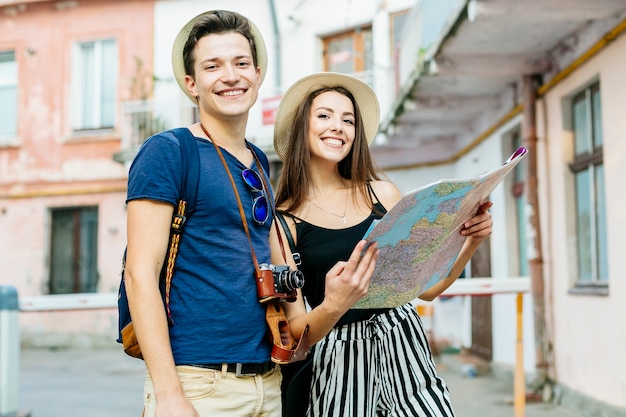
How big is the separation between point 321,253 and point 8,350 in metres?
3.26

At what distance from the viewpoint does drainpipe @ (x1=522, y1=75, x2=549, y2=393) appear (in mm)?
7527

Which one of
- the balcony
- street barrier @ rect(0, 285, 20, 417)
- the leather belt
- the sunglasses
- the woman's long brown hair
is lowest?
street barrier @ rect(0, 285, 20, 417)

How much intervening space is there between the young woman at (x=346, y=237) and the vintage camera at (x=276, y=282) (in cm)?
52

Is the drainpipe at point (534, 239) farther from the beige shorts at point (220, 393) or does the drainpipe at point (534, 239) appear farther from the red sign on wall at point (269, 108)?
the red sign on wall at point (269, 108)

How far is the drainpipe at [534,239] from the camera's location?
753 cm

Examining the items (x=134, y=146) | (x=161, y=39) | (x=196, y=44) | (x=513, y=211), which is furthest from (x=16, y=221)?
(x=196, y=44)

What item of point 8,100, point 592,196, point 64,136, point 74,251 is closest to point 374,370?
point 592,196

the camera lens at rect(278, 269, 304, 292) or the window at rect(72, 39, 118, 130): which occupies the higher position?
the window at rect(72, 39, 118, 130)

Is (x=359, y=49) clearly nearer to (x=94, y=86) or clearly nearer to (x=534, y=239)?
(x=94, y=86)

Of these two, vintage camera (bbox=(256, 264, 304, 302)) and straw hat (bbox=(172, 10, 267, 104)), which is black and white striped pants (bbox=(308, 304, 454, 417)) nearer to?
vintage camera (bbox=(256, 264, 304, 302))

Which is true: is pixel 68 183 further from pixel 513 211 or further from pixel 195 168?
pixel 195 168

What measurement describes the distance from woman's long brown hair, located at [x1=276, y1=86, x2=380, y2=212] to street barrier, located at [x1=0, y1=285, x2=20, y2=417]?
2915 mm

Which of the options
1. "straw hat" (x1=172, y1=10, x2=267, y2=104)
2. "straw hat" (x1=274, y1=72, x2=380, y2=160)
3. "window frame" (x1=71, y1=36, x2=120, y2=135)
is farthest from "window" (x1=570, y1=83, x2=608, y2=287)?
"window frame" (x1=71, y1=36, x2=120, y2=135)

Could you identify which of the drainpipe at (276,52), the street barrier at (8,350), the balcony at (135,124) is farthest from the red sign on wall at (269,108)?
the street barrier at (8,350)
